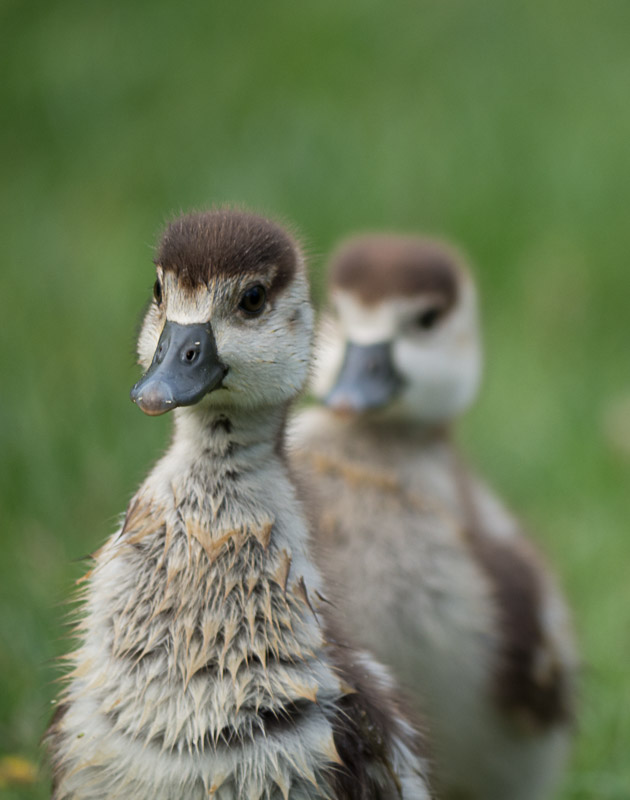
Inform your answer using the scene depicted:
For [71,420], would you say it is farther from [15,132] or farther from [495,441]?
[15,132]

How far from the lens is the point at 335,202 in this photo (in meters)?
6.29

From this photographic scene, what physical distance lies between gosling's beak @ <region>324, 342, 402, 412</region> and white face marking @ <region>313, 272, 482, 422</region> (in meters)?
0.03

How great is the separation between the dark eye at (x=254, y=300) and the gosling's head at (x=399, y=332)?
112 cm

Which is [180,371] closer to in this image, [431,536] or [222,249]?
[222,249]

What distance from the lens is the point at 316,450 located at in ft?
11.9

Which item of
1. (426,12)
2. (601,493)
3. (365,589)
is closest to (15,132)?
(426,12)

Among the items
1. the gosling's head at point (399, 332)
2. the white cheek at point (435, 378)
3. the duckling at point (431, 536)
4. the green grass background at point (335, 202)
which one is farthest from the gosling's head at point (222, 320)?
the green grass background at point (335, 202)

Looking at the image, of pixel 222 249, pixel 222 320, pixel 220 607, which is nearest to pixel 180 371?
pixel 222 320

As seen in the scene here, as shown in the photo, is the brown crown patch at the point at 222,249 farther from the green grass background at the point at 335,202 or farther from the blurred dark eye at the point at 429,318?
the green grass background at the point at 335,202

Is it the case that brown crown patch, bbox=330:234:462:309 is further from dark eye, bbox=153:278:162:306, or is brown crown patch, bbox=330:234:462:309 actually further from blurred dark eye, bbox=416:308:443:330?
dark eye, bbox=153:278:162:306

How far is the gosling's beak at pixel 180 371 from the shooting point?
216 centimetres

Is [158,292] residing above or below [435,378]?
above

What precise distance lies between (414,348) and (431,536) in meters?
0.58

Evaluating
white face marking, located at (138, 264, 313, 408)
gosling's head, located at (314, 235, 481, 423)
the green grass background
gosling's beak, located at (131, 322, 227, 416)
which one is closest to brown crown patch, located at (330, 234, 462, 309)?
gosling's head, located at (314, 235, 481, 423)
